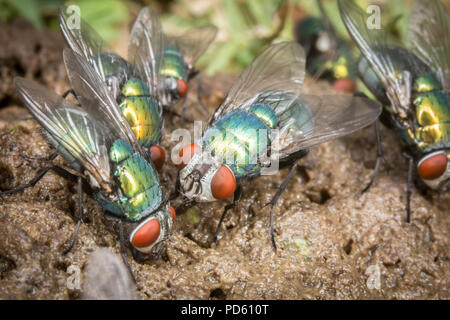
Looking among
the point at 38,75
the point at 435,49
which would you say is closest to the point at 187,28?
the point at 38,75

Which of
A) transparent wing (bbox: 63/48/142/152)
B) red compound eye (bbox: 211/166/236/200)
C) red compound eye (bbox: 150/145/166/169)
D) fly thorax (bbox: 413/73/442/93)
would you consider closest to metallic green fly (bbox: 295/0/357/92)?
fly thorax (bbox: 413/73/442/93)

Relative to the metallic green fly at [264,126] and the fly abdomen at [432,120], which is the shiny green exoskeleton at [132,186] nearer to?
the metallic green fly at [264,126]

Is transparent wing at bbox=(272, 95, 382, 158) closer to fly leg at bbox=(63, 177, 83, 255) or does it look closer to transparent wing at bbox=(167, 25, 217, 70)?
fly leg at bbox=(63, 177, 83, 255)

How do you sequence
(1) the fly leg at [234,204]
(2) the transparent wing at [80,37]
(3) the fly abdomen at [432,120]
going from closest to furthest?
(1) the fly leg at [234,204] < (3) the fly abdomen at [432,120] < (2) the transparent wing at [80,37]

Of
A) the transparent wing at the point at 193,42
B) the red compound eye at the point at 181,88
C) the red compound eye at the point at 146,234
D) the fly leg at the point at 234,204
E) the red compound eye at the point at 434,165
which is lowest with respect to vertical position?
the red compound eye at the point at 146,234

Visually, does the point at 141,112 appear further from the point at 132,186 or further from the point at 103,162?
the point at 132,186

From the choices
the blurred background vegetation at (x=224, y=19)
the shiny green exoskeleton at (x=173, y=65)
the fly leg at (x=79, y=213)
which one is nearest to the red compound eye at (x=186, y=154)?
the fly leg at (x=79, y=213)
